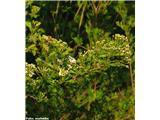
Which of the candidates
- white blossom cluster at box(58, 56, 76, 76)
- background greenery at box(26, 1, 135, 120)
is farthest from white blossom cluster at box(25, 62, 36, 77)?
white blossom cluster at box(58, 56, 76, 76)

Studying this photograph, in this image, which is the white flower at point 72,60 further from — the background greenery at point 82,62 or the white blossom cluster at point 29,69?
the white blossom cluster at point 29,69

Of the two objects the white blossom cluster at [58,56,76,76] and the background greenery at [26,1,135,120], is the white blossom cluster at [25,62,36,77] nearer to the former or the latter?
the background greenery at [26,1,135,120]

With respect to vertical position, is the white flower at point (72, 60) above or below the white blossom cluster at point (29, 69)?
above

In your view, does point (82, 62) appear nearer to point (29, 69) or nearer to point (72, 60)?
point (72, 60)

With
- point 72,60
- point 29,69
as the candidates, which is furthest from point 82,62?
point 29,69

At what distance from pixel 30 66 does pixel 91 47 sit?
1.08ft

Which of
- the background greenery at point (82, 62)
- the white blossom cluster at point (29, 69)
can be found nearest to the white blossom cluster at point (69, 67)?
the background greenery at point (82, 62)

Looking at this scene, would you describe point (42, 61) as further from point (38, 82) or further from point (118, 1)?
point (118, 1)

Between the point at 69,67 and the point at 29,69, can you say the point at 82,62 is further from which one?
the point at 29,69

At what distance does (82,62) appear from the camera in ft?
9.86

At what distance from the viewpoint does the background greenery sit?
3008 millimetres

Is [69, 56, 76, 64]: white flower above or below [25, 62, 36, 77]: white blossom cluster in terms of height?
above

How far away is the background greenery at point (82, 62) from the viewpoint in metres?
3.01
